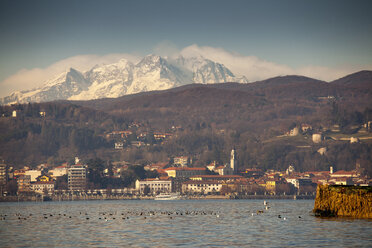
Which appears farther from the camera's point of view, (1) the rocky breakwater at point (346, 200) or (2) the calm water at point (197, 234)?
(1) the rocky breakwater at point (346, 200)

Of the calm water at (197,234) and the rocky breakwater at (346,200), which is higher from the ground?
the rocky breakwater at (346,200)

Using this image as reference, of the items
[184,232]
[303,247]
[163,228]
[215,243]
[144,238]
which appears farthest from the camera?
[163,228]

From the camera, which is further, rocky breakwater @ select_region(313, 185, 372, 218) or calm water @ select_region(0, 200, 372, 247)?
rocky breakwater @ select_region(313, 185, 372, 218)

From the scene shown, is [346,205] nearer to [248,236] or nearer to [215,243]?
[248,236]

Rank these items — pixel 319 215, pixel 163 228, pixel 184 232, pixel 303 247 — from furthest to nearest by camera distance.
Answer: pixel 319 215 → pixel 163 228 → pixel 184 232 → pixel 303 247

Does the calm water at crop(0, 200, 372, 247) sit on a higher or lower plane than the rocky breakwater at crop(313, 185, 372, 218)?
lower

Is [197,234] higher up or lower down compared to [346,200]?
lower down

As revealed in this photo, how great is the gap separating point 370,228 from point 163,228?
21329 mm

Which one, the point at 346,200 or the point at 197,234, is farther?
the point at 346,200

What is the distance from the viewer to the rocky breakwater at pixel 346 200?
78.6m

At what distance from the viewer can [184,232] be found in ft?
244

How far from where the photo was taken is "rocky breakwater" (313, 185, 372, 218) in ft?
258

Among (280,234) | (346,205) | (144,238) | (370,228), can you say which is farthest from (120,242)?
(346,205)

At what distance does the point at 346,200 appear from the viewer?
266 ft
